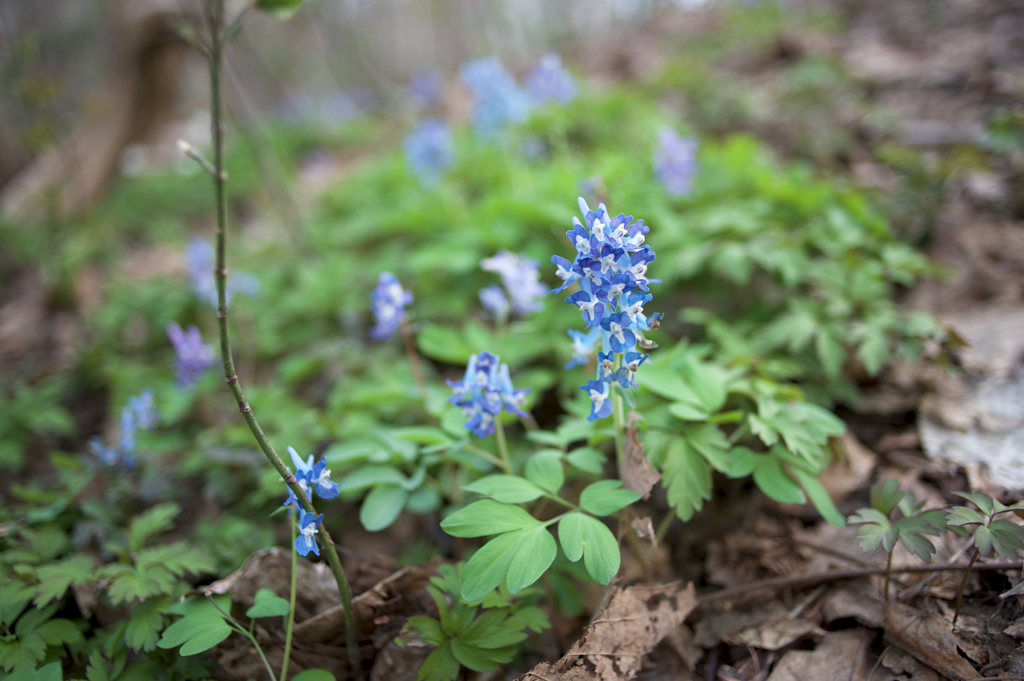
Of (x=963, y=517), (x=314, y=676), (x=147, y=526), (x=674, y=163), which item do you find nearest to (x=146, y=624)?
(x=147, y=526)

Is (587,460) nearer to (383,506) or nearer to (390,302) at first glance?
(383,506)

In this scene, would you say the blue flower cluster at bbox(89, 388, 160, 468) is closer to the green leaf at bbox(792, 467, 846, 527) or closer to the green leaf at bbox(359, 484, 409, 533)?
the green leaf at bbox(359, 484, 409, 533)

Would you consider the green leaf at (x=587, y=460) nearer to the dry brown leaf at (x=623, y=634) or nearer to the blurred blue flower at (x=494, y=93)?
the dry brown leaf at (x=623, y=634)

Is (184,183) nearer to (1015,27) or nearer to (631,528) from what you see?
(631,528)

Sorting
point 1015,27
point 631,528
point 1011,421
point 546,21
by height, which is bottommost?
point 1011,421

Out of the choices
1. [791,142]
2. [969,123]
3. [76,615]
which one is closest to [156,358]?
[76,615]
